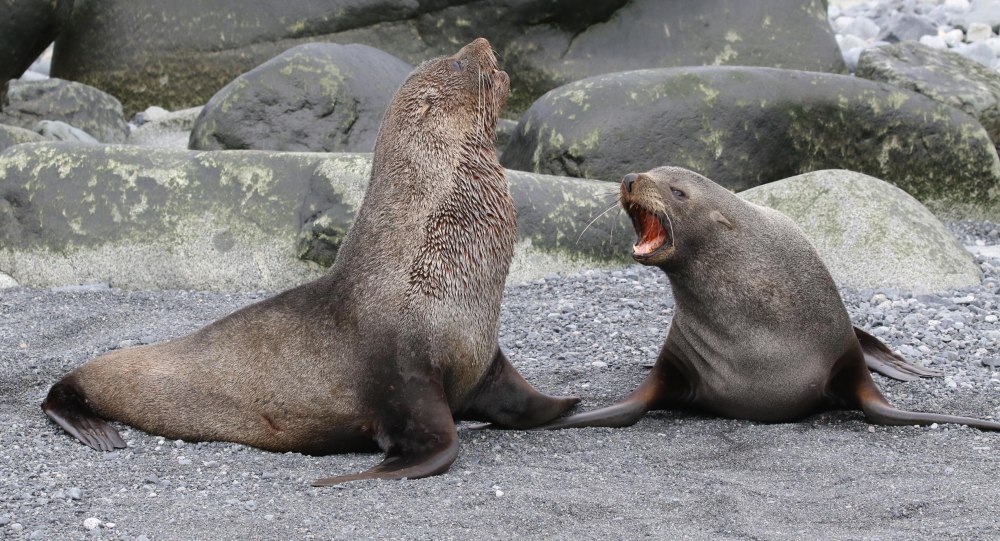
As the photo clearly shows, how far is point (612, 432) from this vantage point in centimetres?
530

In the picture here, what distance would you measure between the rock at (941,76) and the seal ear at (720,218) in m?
6.10

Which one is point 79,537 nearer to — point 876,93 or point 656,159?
point 656,159

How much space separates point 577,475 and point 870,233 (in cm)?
402

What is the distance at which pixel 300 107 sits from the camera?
10.2 m

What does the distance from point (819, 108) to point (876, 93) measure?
0.51m

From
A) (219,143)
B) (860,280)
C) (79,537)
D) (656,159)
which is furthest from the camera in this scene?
(219,143)

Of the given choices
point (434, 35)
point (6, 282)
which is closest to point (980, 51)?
point (434, 35)

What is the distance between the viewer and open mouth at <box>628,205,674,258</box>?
5473 millimetres

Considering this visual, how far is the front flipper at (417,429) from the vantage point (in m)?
4.57

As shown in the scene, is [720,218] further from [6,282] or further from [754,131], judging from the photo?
[6,282]

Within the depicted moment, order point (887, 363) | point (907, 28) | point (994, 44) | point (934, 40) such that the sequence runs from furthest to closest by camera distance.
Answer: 1. point (907, 28)
2. point (934, 40)
3. point (994, 44)
4. point (887, 363)

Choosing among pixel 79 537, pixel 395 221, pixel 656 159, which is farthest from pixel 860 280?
pixel 79 537

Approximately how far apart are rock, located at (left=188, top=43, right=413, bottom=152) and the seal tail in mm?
5878

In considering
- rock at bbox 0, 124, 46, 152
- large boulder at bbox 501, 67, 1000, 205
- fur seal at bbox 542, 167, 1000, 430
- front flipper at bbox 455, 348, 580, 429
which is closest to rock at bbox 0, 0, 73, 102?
rock at bbox 0, 124, 46, 152
